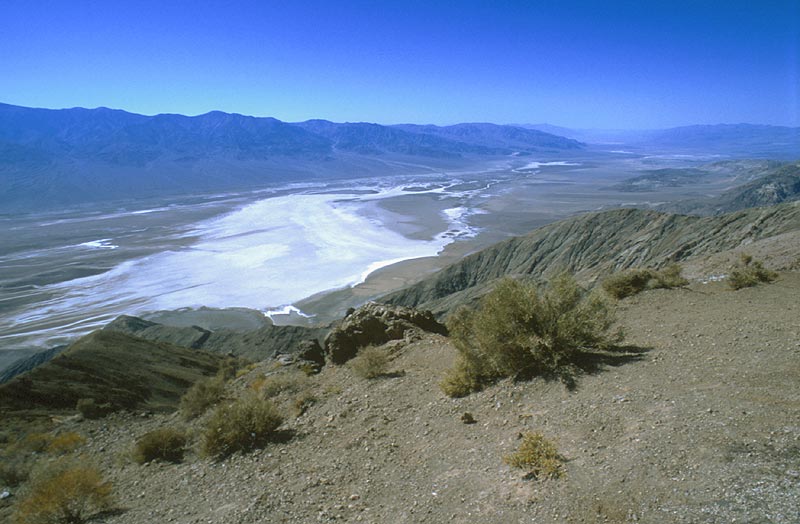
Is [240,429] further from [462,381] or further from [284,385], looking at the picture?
[462,381]

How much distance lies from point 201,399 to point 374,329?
13.6 feet

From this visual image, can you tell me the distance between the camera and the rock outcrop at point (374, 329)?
10831 millimetres

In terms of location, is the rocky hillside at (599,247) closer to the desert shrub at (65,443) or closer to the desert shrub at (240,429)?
the desert shrub at (65,443)

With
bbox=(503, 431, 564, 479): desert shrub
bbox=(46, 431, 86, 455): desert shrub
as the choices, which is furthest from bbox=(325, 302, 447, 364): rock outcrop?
bbox=(503, 431, 564, 479): desert shrub

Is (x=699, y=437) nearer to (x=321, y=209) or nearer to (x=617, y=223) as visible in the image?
(x=617, y=223)

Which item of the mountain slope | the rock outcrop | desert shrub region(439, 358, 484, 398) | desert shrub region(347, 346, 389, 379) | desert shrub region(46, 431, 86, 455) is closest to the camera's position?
desert shrub region(439, 358, 484, 398)

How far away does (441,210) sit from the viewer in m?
87.8

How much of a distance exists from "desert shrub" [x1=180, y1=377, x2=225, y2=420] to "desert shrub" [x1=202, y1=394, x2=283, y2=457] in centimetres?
316

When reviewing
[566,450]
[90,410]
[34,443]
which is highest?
[566,450]

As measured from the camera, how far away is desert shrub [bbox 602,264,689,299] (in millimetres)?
9781

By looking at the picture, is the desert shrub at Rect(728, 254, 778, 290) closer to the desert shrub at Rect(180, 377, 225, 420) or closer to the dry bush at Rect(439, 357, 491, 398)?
the dry bush at Rect(439, 357, 491, 398)

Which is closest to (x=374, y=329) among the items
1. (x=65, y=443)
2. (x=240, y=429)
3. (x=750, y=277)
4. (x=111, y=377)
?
(x=240, y=429)

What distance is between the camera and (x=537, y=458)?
169 inches

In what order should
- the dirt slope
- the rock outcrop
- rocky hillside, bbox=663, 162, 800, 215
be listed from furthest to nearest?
1. rocky hillside, bbox=663, 162, 800, 215
2. the rock outcrop
3. the dirt slope
